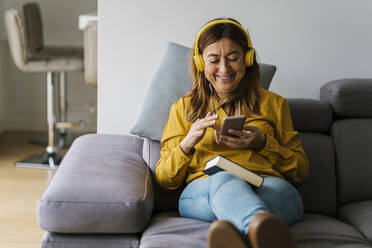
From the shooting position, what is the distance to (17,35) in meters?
3.62

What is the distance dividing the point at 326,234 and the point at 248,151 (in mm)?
378

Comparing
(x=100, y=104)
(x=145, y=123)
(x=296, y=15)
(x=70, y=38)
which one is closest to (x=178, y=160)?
(x=145, y=123)

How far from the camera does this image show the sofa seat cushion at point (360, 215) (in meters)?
1.82

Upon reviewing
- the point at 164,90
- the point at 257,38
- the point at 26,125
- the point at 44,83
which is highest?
the point at 257,38

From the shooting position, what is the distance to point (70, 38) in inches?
184

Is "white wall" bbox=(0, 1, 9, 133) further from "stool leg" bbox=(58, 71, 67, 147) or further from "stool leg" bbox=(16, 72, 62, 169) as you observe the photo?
"stool leg" bbox=(16, 72, 62, 169)

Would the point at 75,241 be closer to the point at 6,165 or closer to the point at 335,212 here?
the point at 335,212

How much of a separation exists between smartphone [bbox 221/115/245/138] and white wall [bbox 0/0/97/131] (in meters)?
3.05

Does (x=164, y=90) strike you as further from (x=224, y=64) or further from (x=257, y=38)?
(x=257, y=38)

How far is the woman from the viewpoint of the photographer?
176 centimetres

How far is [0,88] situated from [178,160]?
122 inches

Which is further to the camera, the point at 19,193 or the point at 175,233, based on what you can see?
the point at 19,193

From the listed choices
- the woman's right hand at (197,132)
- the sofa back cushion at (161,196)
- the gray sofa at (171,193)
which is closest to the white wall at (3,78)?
the gray sofa at (171,193)

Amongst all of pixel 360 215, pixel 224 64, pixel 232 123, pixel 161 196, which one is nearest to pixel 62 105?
pixel 161 196
